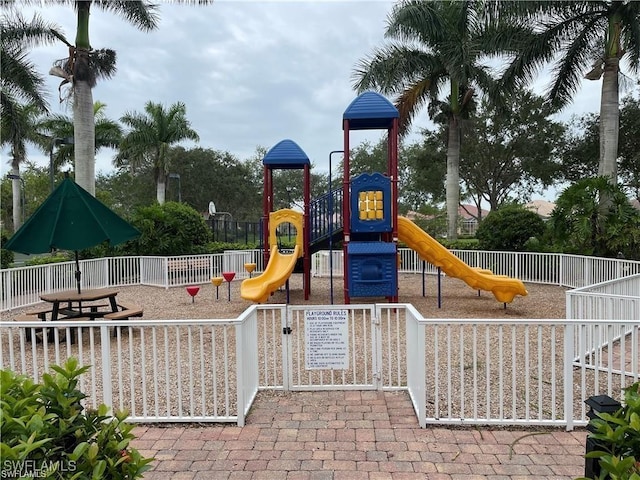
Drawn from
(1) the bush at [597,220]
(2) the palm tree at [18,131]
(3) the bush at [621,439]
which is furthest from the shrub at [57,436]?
(2) the palm tree at [18,131]

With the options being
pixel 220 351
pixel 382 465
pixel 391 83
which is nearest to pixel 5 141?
pixel 391 83

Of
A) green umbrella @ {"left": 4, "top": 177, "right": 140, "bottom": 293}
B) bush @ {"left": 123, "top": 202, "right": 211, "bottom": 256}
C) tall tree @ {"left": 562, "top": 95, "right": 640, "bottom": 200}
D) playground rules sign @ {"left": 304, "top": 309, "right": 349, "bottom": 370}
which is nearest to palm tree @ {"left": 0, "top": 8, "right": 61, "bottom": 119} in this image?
bush @ {"left": 123, "top": 202, "right": 211, "bottom": 256}

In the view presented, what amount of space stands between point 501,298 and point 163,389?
7.39m

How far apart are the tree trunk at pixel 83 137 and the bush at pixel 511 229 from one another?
13.9 m

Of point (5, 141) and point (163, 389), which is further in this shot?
point (5, 141)

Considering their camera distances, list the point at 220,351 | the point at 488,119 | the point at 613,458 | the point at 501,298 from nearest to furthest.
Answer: the point at 613,458 → the point at 220,351 → the point at 501,298 → the point at 488,119

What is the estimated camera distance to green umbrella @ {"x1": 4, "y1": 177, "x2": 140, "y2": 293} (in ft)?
Answer: 20.1

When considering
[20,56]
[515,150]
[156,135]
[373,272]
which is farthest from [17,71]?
[515,150]

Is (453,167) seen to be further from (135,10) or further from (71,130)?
(71,130)

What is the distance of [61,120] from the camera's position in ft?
88.3

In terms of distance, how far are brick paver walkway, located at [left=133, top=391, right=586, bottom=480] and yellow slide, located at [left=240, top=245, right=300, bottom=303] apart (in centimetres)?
469

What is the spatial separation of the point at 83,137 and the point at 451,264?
11824mm

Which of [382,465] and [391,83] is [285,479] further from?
[391,83]

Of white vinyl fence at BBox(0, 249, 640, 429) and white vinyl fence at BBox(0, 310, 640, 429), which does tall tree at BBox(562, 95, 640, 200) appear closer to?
white vinyl fence at BBox(0, 249, 640, 429)
